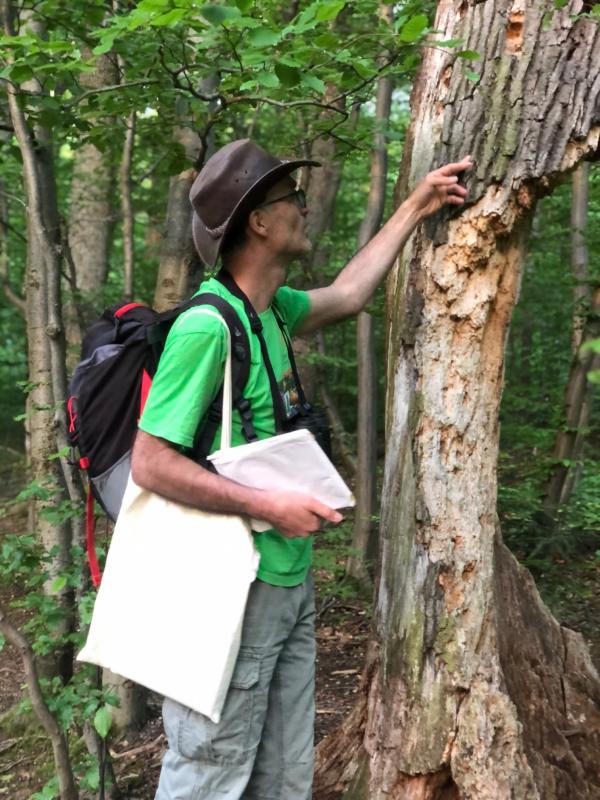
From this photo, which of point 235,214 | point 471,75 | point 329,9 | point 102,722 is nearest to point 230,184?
point 235,214

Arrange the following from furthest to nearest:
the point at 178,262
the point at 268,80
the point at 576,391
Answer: the point at 576,391, the point at 178,262, the point at 268,80

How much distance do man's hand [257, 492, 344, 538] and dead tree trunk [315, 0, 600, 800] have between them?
0.79 metres

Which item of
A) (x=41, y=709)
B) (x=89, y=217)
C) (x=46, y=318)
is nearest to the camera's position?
(x=41, y=709)

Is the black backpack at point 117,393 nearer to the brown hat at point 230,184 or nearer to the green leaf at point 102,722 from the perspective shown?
the brown hat at point 230,184

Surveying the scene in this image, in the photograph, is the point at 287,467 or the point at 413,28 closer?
the point at 287,467

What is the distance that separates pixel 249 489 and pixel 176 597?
0.38 m

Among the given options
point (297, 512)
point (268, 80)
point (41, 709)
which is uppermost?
point (268, 80)

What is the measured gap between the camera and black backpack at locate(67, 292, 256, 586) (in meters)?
2.25

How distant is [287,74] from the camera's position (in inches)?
101

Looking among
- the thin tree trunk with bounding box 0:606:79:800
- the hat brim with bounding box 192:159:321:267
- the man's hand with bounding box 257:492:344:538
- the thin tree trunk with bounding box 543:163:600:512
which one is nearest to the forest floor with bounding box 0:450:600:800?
the thin tree trunk with bounding box 0:606:79:800

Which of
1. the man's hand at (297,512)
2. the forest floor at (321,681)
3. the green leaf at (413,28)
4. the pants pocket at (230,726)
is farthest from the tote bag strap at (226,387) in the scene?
the forest floor at (321,681)

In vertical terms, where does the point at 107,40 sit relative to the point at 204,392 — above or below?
above

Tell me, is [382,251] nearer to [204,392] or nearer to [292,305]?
[292,305]

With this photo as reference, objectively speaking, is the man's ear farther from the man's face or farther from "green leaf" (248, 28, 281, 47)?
"green leaf" (248, 28, 281, 47)
